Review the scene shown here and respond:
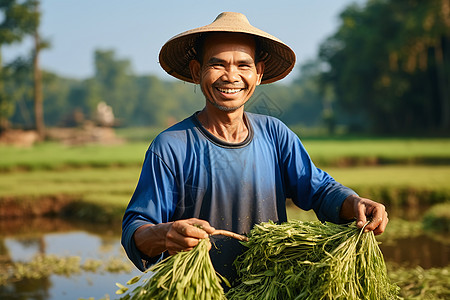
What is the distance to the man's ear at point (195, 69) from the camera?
2.46 m

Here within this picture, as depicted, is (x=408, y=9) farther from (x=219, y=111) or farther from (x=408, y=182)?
(x=219, y=111)

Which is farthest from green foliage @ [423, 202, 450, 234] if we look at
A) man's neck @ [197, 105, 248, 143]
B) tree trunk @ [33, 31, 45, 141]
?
tree trunk @ [33, 31, 45, 141]

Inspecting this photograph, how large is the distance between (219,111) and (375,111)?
39.8m

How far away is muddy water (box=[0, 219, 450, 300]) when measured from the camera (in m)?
5.58

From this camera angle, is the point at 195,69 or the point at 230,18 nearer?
the point at 230,18

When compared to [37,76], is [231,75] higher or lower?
lower

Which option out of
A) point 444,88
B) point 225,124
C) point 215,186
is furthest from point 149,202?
point 444,88

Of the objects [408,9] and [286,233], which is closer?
[286,233]

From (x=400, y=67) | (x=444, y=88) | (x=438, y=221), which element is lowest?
(x=438, y=221)

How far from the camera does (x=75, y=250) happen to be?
7.38 metres

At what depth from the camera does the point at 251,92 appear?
2.38 meters

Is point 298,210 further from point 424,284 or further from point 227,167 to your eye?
point 227,167

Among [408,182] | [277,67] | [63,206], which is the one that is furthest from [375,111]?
[277,67]

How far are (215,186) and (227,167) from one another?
11 cm
